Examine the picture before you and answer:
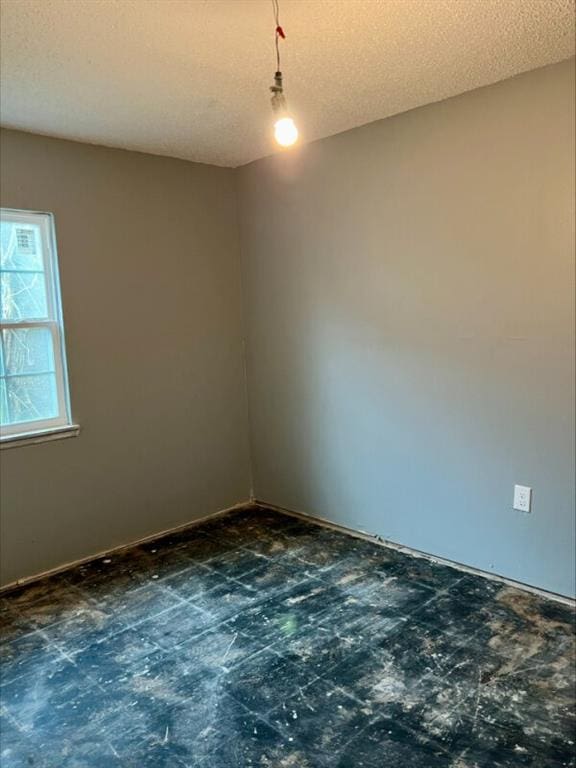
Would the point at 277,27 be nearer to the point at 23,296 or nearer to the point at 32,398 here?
the point at 23,296

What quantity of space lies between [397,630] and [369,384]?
1346mm

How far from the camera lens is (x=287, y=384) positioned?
368cm

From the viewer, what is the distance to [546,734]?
5.73 feet

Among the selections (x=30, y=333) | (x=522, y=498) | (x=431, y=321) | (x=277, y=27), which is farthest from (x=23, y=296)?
(x=522, y=498)

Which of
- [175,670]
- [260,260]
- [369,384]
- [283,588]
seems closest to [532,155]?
[369,384]

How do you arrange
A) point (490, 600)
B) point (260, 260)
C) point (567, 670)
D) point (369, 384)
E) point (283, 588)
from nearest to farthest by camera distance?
point (567, 670) < point (490, 600) < point (283, 588) < point (369, 384) < point (260, 260)

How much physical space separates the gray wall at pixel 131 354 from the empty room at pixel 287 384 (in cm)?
2

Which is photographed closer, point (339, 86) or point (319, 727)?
point (319, 727)

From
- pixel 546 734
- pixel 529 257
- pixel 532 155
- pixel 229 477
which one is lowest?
pixel 546 734

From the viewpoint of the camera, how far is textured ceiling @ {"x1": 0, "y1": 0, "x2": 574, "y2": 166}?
72.4 inches

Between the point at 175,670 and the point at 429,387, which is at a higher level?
the point at 429,387

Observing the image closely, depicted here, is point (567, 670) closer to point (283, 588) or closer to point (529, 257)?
point (283, 588)

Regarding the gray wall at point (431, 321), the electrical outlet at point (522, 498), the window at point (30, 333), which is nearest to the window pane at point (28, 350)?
the window at point (30, 333)

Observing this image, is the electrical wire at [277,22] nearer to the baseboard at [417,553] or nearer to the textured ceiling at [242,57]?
the textured ceiling at [242,57]
